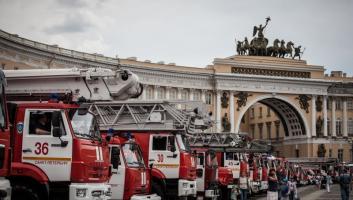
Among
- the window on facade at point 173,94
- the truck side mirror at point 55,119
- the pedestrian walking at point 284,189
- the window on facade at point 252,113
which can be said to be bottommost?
the pedestrian walking at point 284,189

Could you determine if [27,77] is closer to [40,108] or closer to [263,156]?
[40,108]

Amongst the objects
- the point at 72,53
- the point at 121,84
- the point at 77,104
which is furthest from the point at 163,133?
the point at 72,53

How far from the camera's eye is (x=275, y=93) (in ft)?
282

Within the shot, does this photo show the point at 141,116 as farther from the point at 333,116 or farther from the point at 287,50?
the point at 333,116

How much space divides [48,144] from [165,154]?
7992 mm

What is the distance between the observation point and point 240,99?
84125 mm

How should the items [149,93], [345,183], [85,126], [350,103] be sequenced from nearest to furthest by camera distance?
[85,126]
[345,183]
[149,93]
[350,103]

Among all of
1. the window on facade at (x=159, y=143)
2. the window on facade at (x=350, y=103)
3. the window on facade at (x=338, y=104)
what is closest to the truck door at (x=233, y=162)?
the window on facade at (x=159, y=143)

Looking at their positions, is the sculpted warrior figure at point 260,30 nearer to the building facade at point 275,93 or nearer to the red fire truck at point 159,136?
the building facade at point 275,93

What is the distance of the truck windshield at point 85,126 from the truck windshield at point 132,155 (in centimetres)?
282

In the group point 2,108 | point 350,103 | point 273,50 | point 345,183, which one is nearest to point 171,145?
point 2,108

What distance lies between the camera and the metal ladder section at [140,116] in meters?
23.6

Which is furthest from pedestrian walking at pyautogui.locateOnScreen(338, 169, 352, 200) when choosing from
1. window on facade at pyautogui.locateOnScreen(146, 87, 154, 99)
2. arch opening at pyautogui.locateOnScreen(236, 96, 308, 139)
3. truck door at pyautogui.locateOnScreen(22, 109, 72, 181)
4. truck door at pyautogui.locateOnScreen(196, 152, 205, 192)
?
arch opening at pyautogui.locateOnScreen(236, 96, 308, 139)

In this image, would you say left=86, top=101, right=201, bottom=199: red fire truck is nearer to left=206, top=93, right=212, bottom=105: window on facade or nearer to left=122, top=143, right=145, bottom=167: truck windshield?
left=122, top=143, right=145, bottom=167: truck windshield
